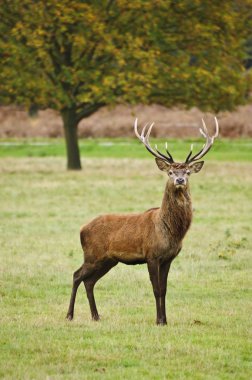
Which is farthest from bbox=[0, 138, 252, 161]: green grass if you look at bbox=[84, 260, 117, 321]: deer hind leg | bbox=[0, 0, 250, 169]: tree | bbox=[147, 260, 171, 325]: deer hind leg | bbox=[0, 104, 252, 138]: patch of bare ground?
bbox=[147, 260, 171, 325]: deer hind leg

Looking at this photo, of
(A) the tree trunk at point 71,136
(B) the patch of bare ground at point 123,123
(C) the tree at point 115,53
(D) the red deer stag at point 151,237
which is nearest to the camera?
(D) the red deer stag at point 151,237

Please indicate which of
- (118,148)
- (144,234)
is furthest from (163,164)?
(118,148)

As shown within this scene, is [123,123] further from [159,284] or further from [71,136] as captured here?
[159,284]

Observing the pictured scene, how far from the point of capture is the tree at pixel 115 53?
33344 millimetres

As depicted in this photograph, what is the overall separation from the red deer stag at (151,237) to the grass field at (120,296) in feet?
1.62

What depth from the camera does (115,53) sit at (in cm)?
3328

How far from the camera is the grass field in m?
9.09

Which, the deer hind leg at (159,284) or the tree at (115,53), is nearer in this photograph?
the deer hind leg at (159,284)

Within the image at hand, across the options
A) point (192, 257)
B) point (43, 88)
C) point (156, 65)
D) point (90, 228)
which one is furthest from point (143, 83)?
point (90, 228)

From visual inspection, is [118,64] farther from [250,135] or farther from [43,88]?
[250,135]

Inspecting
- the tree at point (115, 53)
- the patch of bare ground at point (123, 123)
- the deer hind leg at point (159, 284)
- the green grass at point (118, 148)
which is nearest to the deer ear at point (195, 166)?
the deer hind leg at point (159, 284)

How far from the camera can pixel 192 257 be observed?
16.8 meters

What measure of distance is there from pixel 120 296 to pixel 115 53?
68.5ft

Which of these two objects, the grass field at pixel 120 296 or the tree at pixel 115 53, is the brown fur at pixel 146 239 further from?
the tree at pixel 115 53
